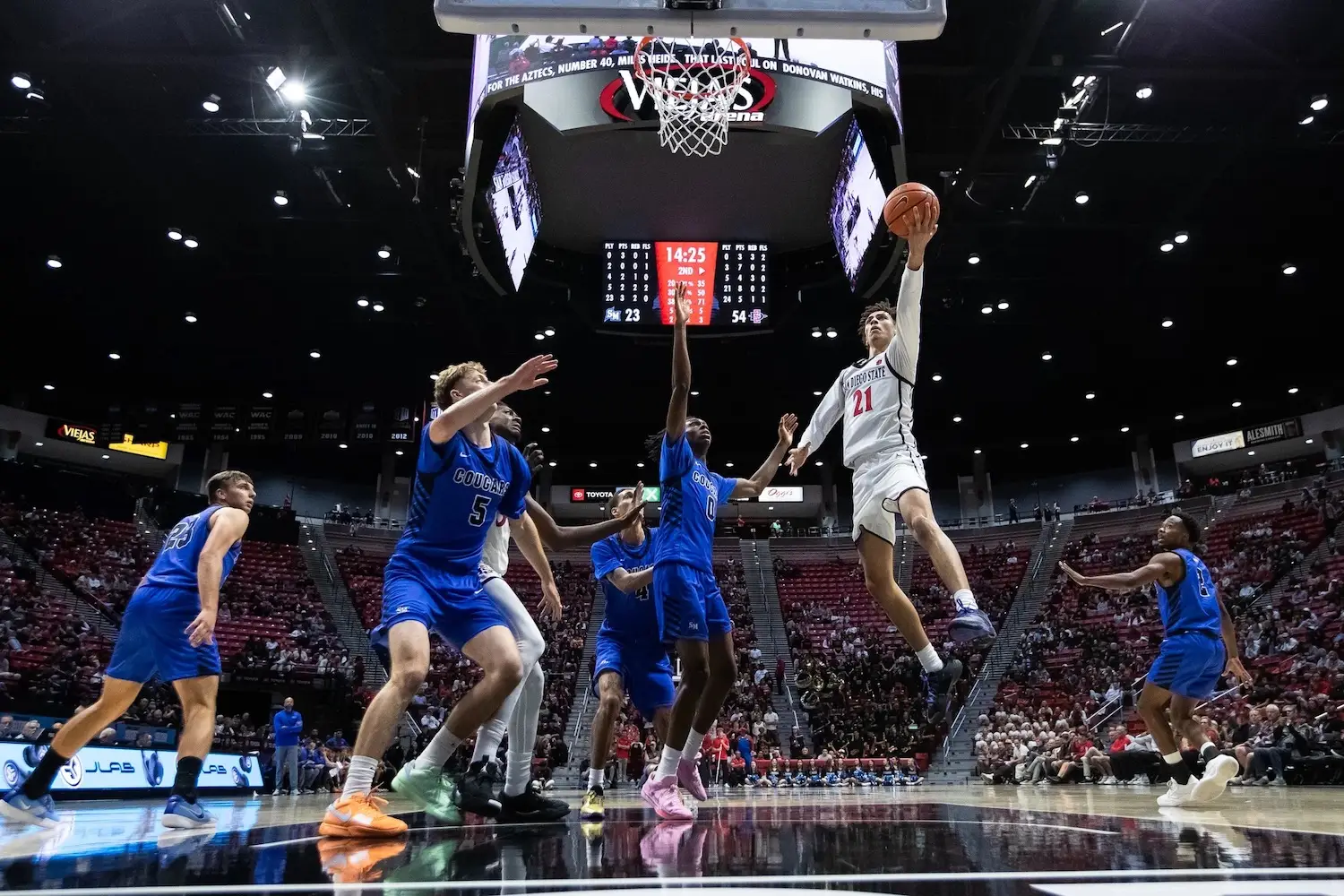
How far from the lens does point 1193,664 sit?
5.77 m

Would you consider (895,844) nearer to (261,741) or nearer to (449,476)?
(449,476)

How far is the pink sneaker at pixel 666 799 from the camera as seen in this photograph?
4.62 metres

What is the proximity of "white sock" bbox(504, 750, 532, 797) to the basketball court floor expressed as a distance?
0.25 metres

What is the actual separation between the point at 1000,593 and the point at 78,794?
75.7 ft

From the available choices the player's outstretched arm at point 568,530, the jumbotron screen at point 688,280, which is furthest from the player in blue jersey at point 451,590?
the jumbotron screen at point 688,280

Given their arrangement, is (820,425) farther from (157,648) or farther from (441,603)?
(157,648)

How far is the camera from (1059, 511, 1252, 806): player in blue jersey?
5801 millimetres

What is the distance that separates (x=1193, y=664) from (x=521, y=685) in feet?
14.3

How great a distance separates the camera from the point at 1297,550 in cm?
2170

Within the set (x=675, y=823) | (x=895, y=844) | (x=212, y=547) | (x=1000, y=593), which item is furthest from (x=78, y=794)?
(x=1000, y=593)

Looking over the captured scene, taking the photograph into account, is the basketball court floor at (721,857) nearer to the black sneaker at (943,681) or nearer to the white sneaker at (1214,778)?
the black sneaker at (943,681)

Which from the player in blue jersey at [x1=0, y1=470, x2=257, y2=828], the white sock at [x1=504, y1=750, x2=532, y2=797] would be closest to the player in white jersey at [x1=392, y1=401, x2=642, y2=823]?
the white sock at [x1=504, y1=750, x2=532, y2=797]

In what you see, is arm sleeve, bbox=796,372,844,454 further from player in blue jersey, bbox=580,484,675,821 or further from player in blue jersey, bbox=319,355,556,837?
player in blue jersey, bbox=319,355,556,837

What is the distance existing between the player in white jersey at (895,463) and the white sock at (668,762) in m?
1.38
